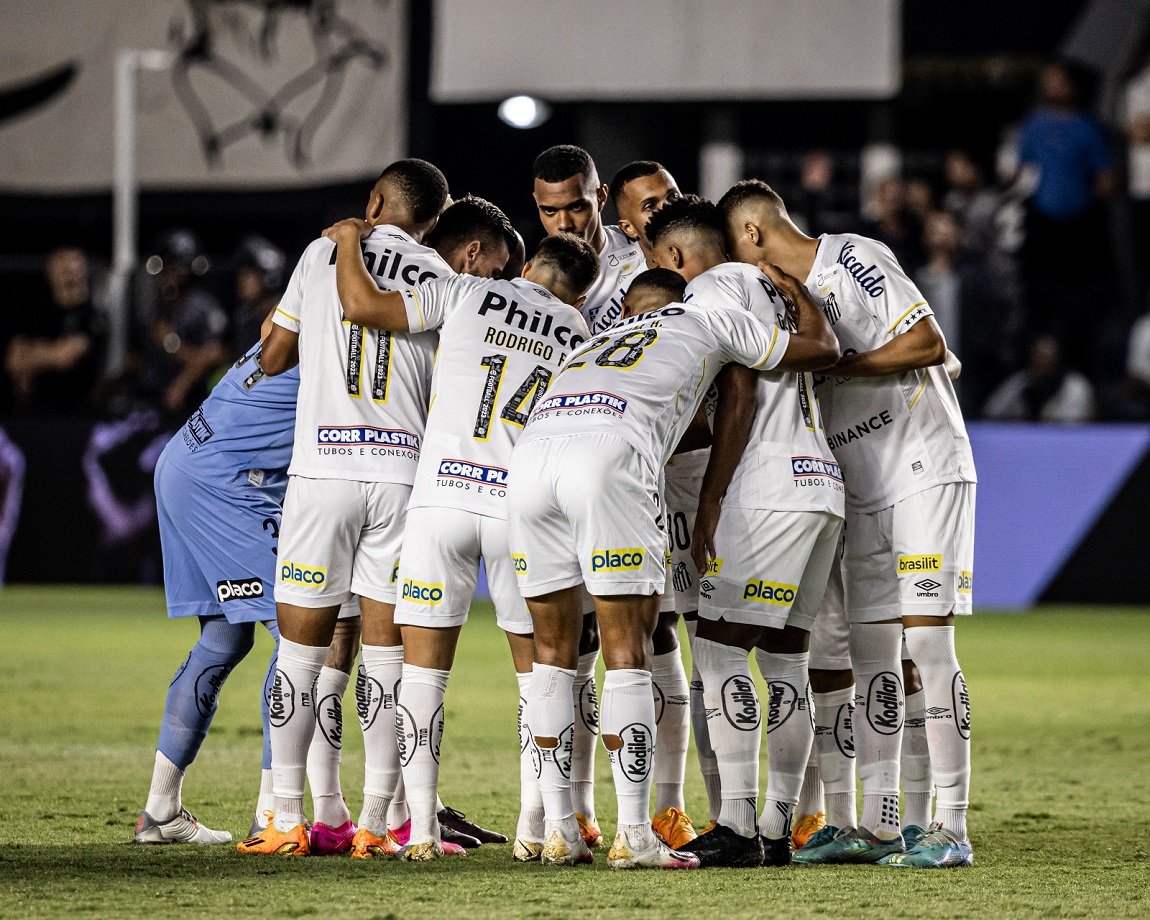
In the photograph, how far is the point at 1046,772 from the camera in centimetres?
809

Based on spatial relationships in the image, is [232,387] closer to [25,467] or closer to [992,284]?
[992,284]

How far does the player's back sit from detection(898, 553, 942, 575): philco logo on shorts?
2.29m

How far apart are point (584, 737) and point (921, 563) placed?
135 cm

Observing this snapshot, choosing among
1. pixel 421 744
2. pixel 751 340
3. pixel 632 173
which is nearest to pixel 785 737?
pixel 421 744

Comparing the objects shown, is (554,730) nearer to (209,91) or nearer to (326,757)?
(326,757)

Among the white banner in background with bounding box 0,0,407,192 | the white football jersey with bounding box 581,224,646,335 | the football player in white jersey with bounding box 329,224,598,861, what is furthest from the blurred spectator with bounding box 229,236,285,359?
the football player in white jersey with bounding box 329,224,598,861

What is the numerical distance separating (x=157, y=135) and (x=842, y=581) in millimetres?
14760

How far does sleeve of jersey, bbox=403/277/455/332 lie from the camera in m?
6.00

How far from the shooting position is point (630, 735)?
562cm

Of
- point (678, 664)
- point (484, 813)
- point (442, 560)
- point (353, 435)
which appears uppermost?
point (353, 435)

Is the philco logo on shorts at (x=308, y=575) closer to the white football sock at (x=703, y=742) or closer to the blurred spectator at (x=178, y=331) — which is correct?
the white football sock at (x=703, y=742)

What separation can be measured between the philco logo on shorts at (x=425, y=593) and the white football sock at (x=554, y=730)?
0.40 meters

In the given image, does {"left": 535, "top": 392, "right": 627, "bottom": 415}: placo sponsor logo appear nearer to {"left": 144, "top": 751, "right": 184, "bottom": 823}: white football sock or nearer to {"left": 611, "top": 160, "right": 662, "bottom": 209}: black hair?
{"left": 611, "top": 160, "right": 662, "bottom": 209}: black hair

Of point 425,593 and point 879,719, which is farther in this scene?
point 879,719
